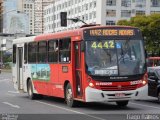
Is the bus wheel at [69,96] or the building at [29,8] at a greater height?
the building at [29,8]

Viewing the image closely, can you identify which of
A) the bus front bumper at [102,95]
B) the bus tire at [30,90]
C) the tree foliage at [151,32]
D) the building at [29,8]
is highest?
the building at [29,8]

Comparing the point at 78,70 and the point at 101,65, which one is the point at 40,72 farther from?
the point at 101,65

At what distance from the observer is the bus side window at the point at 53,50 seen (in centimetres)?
1969

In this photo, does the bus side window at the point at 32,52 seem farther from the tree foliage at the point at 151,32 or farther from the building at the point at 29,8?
the building at the point at 29,8

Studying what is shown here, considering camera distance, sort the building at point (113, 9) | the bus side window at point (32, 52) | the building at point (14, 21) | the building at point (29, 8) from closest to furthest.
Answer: the bus side window at point (32, 52), the building at point (113, 9), the building at point (14, 21), the building at point (29, 8)

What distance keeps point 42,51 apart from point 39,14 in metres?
143

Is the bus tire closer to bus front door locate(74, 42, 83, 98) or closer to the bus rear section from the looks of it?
bus front door locate(74, 42, 83, 98)

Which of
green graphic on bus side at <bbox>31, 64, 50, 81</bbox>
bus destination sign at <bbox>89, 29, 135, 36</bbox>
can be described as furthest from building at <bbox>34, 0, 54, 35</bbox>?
bus destination sign at <bbox>89, 29, 135, 36</bbox>

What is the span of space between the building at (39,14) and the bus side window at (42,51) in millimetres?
136293

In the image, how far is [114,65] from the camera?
55.6 ft

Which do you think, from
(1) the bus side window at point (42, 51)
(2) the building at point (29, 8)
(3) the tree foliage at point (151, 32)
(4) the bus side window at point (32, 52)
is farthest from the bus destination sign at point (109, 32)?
(2) the building at point (29, 8)

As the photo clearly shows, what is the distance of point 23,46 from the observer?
78.8ft

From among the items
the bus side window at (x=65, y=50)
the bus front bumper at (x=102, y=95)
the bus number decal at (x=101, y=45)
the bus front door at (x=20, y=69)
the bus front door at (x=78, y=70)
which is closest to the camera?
the bus front bumper at (x=102, y=95)

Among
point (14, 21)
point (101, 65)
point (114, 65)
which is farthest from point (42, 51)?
point (14, 21)
